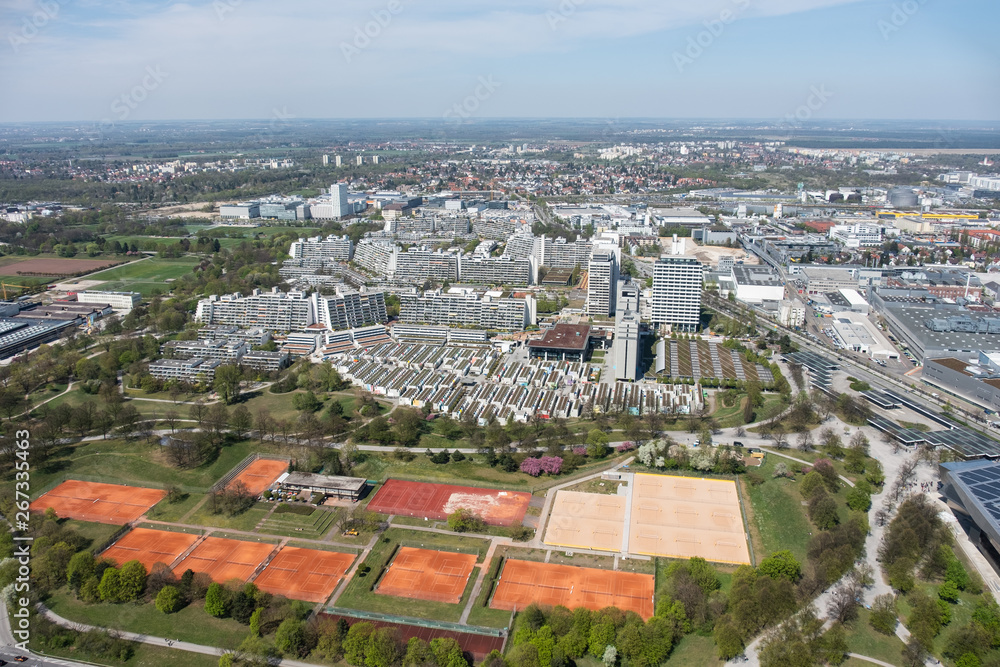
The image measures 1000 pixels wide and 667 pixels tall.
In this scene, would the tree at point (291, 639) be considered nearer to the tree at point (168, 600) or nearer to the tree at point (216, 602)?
the tree at point (216, 602)

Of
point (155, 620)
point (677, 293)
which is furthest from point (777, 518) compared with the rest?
point (677, 293)

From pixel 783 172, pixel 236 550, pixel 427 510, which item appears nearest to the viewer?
pixel 236 550

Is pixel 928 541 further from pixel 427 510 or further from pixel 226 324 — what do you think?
pixel 226 324

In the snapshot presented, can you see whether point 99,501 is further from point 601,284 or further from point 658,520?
point 601,284

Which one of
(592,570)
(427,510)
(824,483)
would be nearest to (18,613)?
(427,510)

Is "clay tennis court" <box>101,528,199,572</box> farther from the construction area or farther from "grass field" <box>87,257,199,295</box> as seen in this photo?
"grass field" <box>87,257,199,295</box>

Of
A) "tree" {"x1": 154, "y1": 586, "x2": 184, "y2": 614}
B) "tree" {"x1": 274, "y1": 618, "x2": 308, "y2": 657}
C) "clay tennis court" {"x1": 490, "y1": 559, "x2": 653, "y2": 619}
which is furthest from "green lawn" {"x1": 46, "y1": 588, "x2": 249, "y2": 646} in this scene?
"clay tennis court" {"x1": 490, "y1": 559, "x2": 653, "y2": 619}
